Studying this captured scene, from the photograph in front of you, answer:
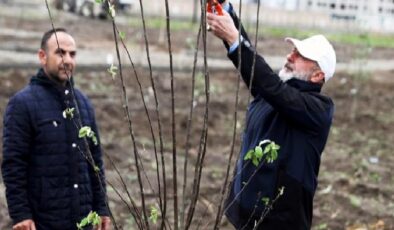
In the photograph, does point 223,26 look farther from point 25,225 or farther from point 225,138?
point 225,138

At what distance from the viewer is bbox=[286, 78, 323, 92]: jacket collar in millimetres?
3543

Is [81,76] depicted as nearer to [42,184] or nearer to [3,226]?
[3,226]

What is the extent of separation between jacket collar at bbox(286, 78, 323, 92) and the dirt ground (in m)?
0.89

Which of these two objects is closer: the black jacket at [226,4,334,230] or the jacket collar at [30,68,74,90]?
the black jacket at [226,4,334,230]

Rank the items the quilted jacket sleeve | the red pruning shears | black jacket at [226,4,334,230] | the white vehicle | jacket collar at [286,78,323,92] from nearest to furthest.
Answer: the red pruning shears < black jacket at [226,4,334,230] < jacket collar at [286,78,323,92] < the quilted jacket sleeve < the white vehicle

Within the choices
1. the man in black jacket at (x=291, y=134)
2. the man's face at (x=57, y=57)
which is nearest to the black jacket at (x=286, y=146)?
the man in black jacket at (x=291, y=134)

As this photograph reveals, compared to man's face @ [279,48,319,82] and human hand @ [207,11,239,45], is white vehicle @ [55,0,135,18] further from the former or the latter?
human hand @ [207,11,239,45]

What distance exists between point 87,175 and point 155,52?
671 inches

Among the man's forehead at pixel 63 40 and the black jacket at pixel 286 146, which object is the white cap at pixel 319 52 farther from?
the man's forehead at pixel 63 40

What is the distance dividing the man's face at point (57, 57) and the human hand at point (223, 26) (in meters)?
1.07

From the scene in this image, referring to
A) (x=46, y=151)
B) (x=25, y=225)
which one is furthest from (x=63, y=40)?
(x=25, y=225)

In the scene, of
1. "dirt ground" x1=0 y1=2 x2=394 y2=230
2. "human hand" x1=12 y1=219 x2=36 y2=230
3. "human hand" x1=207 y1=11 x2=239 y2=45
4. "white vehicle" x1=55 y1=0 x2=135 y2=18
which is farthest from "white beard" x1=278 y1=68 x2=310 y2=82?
"white vehicle" x1=55 y1=0 x2=135 y2=18

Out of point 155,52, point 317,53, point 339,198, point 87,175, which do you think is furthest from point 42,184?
point 155,52

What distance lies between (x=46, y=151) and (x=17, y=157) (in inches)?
6.1
